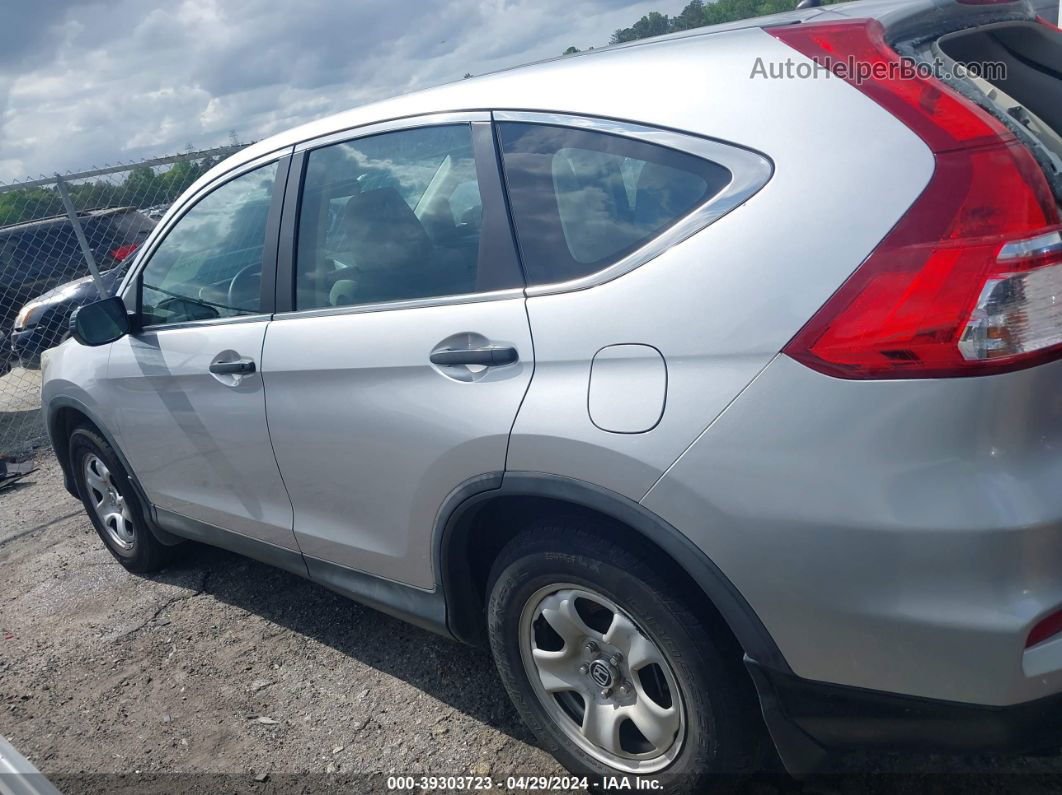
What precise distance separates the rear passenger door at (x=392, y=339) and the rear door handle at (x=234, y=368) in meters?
0.10

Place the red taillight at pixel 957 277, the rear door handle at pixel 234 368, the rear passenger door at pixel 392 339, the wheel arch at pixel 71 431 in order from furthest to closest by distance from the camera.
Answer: the wheel arch at pixel 71 431 < the rear door handle at pixel 234 368 < the rear passenger door at pixel 392 339 < the red taillight at pixel 957 277

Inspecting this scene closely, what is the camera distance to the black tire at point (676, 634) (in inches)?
81.3

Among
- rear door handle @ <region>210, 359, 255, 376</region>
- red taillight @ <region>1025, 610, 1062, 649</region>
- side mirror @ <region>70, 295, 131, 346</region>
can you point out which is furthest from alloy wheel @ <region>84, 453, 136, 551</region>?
red taillight @ <region>1025, 610, 1062, 649</region>

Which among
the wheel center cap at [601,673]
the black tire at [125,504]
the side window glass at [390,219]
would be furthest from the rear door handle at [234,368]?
the wheel center cap at [601,673]

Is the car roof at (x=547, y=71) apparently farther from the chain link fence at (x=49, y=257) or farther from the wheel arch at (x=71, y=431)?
the chain link fence at (x=49, y=257)

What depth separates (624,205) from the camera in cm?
212

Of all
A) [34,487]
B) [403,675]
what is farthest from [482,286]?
[34,487]

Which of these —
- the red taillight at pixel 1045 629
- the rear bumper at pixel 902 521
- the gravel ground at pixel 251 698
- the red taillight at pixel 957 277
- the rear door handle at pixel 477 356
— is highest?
the red taillight at pixel 957 277

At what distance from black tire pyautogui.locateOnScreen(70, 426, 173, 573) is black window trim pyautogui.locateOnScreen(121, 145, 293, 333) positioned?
2.66 feet

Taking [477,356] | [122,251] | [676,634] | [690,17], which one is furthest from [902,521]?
[122,251]

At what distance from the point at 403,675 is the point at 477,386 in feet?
4.84

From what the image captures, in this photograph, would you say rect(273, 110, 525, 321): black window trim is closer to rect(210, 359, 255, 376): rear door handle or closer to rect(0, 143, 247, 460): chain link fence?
rect(210, 359, 255, 376): rear door handle

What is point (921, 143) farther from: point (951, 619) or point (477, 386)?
point (477, 386)

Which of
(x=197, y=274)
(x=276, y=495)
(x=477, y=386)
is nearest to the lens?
(x=477, y=386)
